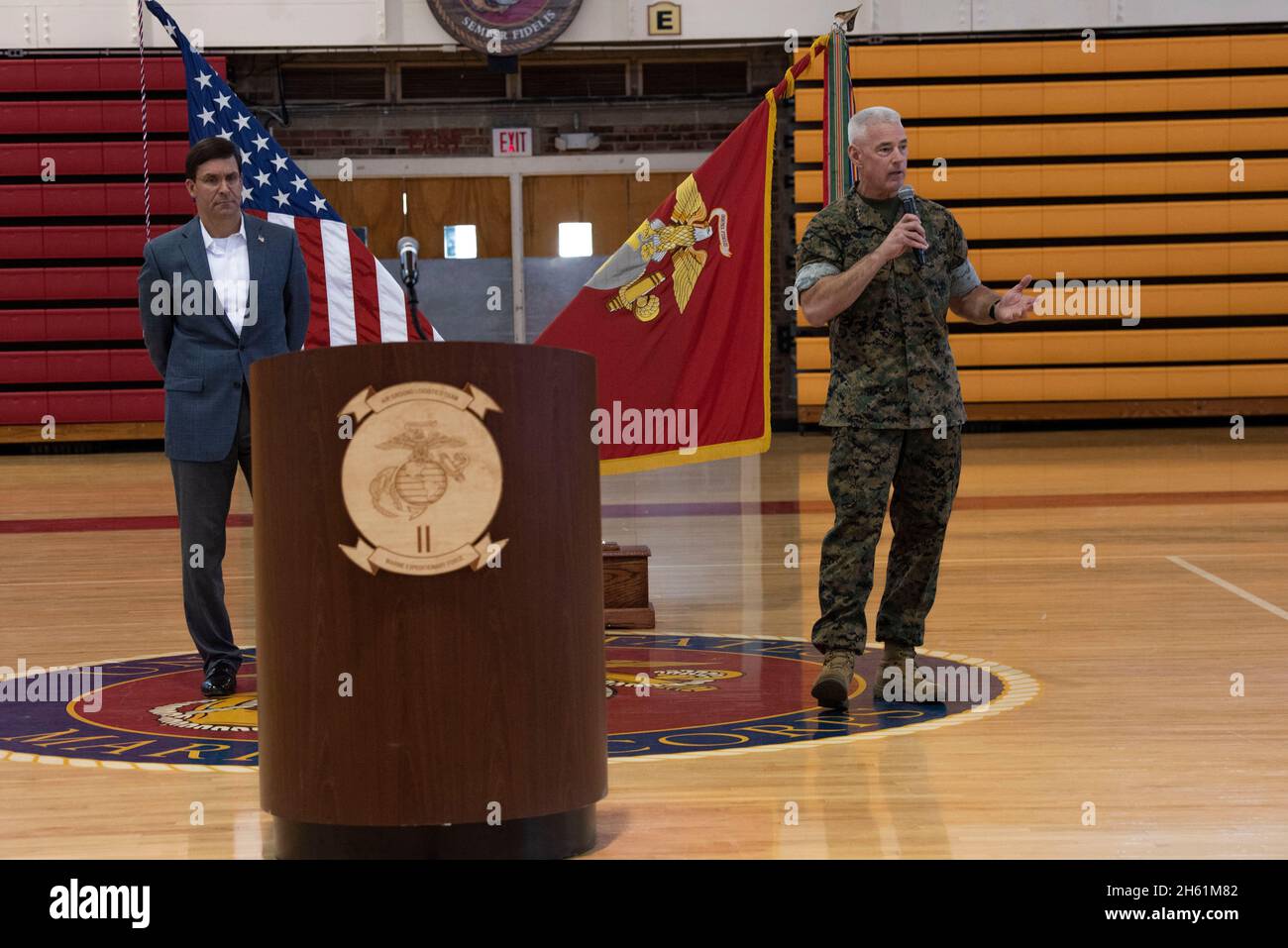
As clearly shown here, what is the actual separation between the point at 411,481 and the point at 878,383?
4.79 feet

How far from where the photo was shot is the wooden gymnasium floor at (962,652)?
7.68 feet

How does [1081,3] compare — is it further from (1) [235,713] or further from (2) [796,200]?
(1) [235,713]

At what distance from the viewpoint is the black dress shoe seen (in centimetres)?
353

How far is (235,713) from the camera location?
131 inches

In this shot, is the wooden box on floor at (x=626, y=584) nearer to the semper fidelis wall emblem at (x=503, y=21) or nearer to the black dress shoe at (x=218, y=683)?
the black dress shoe at (x=218, y=683)

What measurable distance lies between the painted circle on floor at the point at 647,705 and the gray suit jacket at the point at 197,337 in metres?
0.60

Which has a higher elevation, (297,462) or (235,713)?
(297,462)

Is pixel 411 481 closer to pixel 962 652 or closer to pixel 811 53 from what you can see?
pixel 962 652

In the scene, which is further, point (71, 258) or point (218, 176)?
point (71, 258)

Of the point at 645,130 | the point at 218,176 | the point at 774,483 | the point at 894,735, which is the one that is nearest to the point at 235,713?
the point at 218,176

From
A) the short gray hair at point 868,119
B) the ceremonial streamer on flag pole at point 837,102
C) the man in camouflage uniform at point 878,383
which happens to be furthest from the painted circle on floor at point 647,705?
the ceremonial streamer on flag pole at point 837,102

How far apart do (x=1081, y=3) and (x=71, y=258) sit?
8.34 metres
